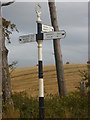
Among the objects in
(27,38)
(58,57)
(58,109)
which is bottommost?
(58,109)

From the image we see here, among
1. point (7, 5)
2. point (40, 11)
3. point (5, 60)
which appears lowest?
point (5, 60)

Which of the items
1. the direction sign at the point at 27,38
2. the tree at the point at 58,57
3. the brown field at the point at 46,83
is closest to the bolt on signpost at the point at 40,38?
the direction sign at the point at 27,38

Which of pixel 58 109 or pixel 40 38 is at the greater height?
pixel 40 38

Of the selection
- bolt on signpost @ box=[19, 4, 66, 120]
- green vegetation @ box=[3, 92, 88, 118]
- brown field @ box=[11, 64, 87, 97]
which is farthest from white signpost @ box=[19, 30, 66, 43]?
brown field @ box=[11, 64, 87, 97]

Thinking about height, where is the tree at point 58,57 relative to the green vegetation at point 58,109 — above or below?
above

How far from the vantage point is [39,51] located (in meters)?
9.72

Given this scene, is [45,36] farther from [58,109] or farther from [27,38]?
[58,109]

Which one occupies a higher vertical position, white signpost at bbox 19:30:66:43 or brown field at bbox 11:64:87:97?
white signpost at bbox 19:30:66:43

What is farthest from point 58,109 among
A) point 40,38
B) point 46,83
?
point 46,83

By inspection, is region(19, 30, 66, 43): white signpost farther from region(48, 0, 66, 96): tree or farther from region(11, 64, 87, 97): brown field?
region(11, 64, 87, 97): brown field

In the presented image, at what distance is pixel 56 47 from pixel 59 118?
24.3 ft

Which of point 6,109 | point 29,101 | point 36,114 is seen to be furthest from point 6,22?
point 36,114

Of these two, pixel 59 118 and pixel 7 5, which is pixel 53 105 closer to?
pixel 59 118

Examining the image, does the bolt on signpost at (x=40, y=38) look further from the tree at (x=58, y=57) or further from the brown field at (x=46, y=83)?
the brown field at (x=46, y=83)
